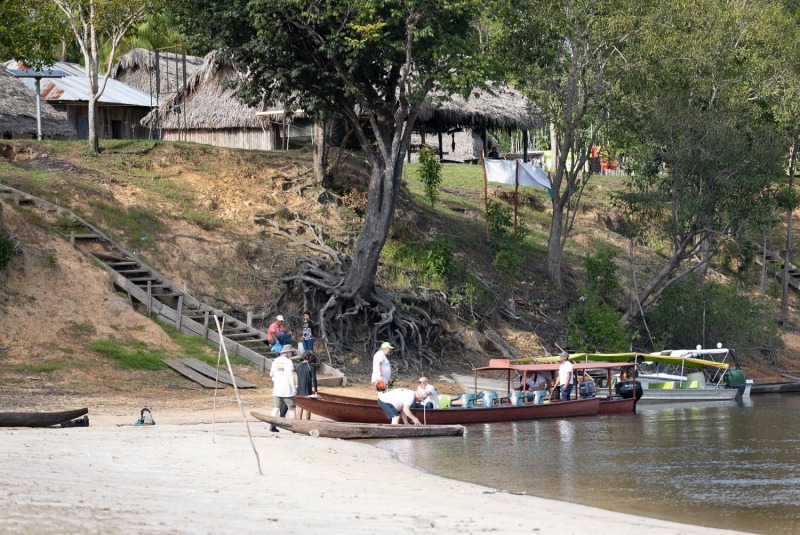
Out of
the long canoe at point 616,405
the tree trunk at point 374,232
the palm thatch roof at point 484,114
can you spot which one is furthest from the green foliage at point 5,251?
the palm thatch roof at point 484,114

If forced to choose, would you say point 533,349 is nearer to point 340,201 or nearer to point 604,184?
point 340,201

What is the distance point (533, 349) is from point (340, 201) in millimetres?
Answer: 8050

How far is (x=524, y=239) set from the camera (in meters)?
41.1

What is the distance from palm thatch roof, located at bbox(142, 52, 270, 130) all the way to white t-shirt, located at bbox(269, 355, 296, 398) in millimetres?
23822

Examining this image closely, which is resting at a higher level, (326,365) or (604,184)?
(604,184)

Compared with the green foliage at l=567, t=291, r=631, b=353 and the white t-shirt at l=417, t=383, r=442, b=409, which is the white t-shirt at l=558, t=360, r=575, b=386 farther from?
the green foliage at l=567, t=291, r=631, b=353

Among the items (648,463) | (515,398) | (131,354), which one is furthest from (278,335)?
(648,463)

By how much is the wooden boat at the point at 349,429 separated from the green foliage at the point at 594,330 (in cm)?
1497

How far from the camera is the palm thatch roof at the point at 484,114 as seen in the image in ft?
140

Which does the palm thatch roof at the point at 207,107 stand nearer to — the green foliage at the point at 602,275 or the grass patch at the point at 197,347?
the green foliage at the point at 602,275

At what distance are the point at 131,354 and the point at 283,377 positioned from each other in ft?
22.0

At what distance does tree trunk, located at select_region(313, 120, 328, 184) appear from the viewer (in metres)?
35.5

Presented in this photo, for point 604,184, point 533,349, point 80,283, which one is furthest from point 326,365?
point 604,184

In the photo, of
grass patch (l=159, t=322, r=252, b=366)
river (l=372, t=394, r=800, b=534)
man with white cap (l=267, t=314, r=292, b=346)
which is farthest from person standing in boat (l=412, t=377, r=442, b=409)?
grass patch (l=159, t=322, r=252, b=366)
